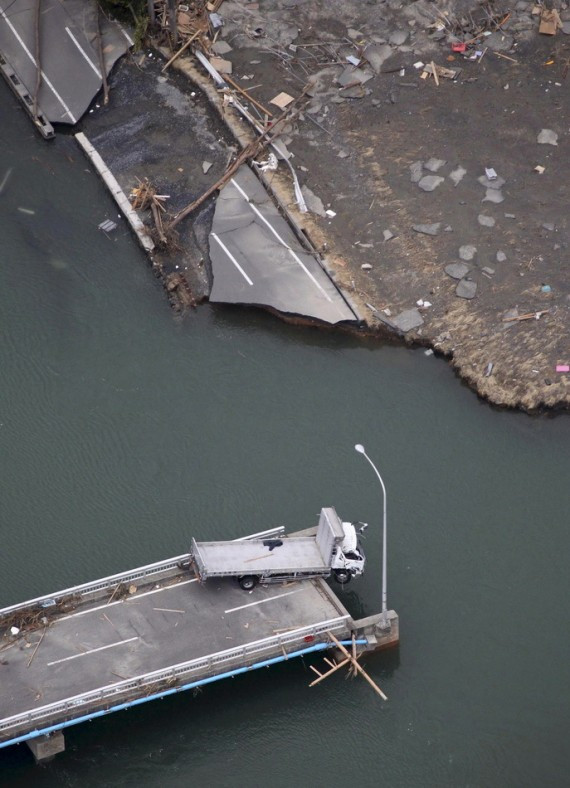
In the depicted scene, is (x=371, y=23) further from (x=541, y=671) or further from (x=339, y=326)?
(x=541, y=671)

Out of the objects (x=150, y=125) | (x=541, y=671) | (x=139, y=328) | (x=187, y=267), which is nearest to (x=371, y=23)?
(x=150, y=125)

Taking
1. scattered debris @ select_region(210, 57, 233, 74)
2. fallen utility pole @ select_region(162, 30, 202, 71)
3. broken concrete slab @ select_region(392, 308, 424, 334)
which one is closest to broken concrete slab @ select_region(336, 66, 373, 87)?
Result: scattered debris @ select_region(210, 57, 233, 74)

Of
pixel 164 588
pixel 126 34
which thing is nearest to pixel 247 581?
pixel 164 588

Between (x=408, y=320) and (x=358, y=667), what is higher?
(x=408, y=320)

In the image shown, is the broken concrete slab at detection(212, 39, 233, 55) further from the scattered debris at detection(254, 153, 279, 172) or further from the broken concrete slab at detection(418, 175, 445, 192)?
the broken concrete slab at detection(418, 175, 445, 192)

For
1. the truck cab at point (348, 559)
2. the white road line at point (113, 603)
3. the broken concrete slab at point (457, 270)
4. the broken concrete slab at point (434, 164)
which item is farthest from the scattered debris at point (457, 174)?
the white road line at point (113, 603)

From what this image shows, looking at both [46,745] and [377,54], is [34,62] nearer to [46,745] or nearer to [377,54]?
[377,54]
